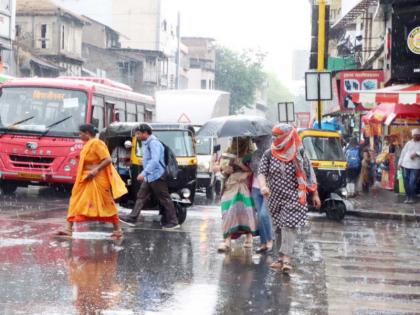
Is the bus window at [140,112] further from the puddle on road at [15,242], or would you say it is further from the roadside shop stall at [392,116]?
the puddle on road at [15,242]

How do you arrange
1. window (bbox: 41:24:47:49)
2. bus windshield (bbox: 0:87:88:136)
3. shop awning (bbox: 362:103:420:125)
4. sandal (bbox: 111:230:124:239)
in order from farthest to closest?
window (bbox: 41:24:47:49) → shop awning (bbox: 362:103:420:125) → bus windshield (bbox: 0:87:88:136) → sandal (bbox: 111:230:124:239)

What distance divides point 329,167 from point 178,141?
125 inches

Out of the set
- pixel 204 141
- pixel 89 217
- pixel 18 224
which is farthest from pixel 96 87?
pixel 89 217

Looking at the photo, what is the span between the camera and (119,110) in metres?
22.3

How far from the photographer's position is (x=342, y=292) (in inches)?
338

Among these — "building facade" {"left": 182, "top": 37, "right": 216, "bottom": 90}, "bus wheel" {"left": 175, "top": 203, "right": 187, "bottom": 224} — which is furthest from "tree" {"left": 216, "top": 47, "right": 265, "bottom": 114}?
"bus wheel" {"left": 175, "top": 203, "right": 187, "bottom": 224}

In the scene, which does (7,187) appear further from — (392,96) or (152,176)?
(392,96)

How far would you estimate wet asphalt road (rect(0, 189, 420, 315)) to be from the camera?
7.60 m

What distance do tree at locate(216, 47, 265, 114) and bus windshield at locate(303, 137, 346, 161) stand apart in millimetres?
70789

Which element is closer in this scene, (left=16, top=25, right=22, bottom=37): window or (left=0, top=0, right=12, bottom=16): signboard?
(left=0, top=0, right=12, bottom=16): signboard

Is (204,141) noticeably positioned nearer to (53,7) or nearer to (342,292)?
(342,292)

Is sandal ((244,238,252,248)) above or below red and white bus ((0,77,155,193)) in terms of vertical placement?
below

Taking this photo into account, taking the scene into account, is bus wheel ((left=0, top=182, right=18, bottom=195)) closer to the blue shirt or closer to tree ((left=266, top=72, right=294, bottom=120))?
the blue shirt

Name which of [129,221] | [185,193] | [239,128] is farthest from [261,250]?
[185,193]
